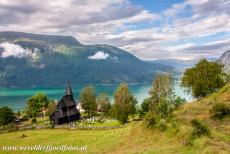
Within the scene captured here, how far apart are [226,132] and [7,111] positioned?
99120mm

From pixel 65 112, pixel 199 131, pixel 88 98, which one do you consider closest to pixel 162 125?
pixel 199 131

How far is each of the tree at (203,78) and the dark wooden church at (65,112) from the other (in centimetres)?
4320

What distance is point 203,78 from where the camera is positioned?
74.6 meters

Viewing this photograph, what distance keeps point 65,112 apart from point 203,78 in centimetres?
4831

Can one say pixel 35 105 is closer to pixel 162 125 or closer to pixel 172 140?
pixel 162 125

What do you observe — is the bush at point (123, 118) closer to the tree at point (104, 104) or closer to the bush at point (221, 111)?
the tree at point (104, 104)

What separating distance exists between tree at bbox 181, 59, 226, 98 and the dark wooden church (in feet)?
142

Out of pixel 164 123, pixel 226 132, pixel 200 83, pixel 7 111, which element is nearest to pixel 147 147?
pixel 164 123

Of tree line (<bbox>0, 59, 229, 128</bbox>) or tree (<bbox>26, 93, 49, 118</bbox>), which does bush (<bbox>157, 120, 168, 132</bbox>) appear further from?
tree (<bbox>26, 93, 49, 118</bbox>)

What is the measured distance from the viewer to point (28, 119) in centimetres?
11975

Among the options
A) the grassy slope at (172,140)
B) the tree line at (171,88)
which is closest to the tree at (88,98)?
the tree line at (171,88)

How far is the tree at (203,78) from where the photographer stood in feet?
244

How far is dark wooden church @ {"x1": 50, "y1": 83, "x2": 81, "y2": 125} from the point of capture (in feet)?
313

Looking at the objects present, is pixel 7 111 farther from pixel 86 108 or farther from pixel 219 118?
pixel 219 118
